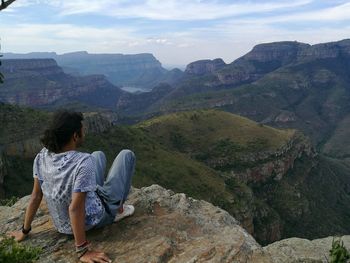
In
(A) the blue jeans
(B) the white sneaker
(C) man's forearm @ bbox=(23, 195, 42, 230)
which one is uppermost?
(A) the blue jeans

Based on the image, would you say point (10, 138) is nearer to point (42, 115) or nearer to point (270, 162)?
point (42, 115)

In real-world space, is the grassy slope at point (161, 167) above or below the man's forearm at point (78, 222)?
below

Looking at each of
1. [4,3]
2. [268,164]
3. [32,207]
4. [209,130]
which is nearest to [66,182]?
[32,207]

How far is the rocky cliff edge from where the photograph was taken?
26.3 ft

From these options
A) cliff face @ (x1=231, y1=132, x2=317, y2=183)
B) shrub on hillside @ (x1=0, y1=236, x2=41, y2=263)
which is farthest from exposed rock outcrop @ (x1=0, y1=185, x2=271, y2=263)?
cliff face @ (x1=231, y1=132, x2=317, y2=183)

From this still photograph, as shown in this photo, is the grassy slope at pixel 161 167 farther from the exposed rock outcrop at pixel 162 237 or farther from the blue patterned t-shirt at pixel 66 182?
the blue patterned t-shirt at pixel 66 182

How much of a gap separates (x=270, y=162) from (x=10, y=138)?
252ft

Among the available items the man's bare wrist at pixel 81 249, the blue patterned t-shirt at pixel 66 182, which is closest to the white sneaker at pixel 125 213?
the blue patterned t-shirt at pixel 66 182

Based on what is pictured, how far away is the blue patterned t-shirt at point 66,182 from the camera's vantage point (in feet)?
25.0

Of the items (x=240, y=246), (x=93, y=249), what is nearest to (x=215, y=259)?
(x=240, y=246)

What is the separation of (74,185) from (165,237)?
2.29 m

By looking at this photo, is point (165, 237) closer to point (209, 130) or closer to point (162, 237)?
point (162, 237)

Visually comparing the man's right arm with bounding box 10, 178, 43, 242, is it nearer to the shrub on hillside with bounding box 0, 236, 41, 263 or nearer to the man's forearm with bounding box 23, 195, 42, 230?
the man's forearm with bounding box 23, 195, 42, 230

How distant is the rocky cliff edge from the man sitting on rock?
1.24 feet
